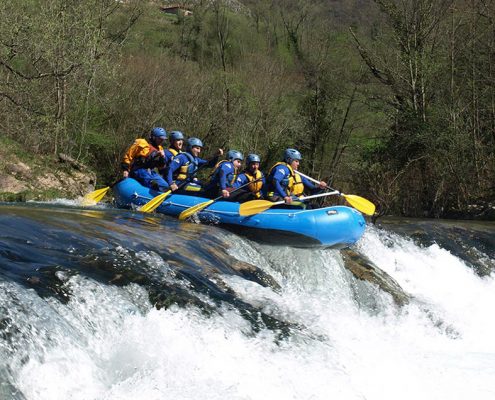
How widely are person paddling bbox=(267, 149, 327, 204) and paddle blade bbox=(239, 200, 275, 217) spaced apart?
46cm

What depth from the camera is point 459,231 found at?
536 inches

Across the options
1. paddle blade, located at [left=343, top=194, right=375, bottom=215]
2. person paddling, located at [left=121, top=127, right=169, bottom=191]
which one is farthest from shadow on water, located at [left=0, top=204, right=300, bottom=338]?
person paddling, located at [left=121, top=127, right=169, bottom=191]

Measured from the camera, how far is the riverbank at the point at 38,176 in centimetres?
1449

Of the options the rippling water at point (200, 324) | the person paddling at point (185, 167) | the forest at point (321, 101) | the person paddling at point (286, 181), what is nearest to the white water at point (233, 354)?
the rippling water at point (200, 324)

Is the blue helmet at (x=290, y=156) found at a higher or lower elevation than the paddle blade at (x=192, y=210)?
higher

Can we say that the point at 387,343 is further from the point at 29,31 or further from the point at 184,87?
the point at 184,87

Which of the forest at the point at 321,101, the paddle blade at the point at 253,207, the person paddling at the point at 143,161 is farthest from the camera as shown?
the forest at the point at 321,101

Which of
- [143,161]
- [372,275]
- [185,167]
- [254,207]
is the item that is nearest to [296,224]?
[254,207]

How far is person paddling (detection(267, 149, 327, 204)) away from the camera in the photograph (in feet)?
32.3

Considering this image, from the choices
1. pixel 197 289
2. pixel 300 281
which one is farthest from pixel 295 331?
pixel 300 281

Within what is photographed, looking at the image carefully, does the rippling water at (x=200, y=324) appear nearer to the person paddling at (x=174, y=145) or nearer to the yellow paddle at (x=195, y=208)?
the yellow paddle at (x=195, y=208)

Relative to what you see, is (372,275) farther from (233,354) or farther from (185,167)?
(233,354)

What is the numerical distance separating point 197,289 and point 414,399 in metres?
1.98

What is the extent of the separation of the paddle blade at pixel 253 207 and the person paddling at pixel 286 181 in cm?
46
